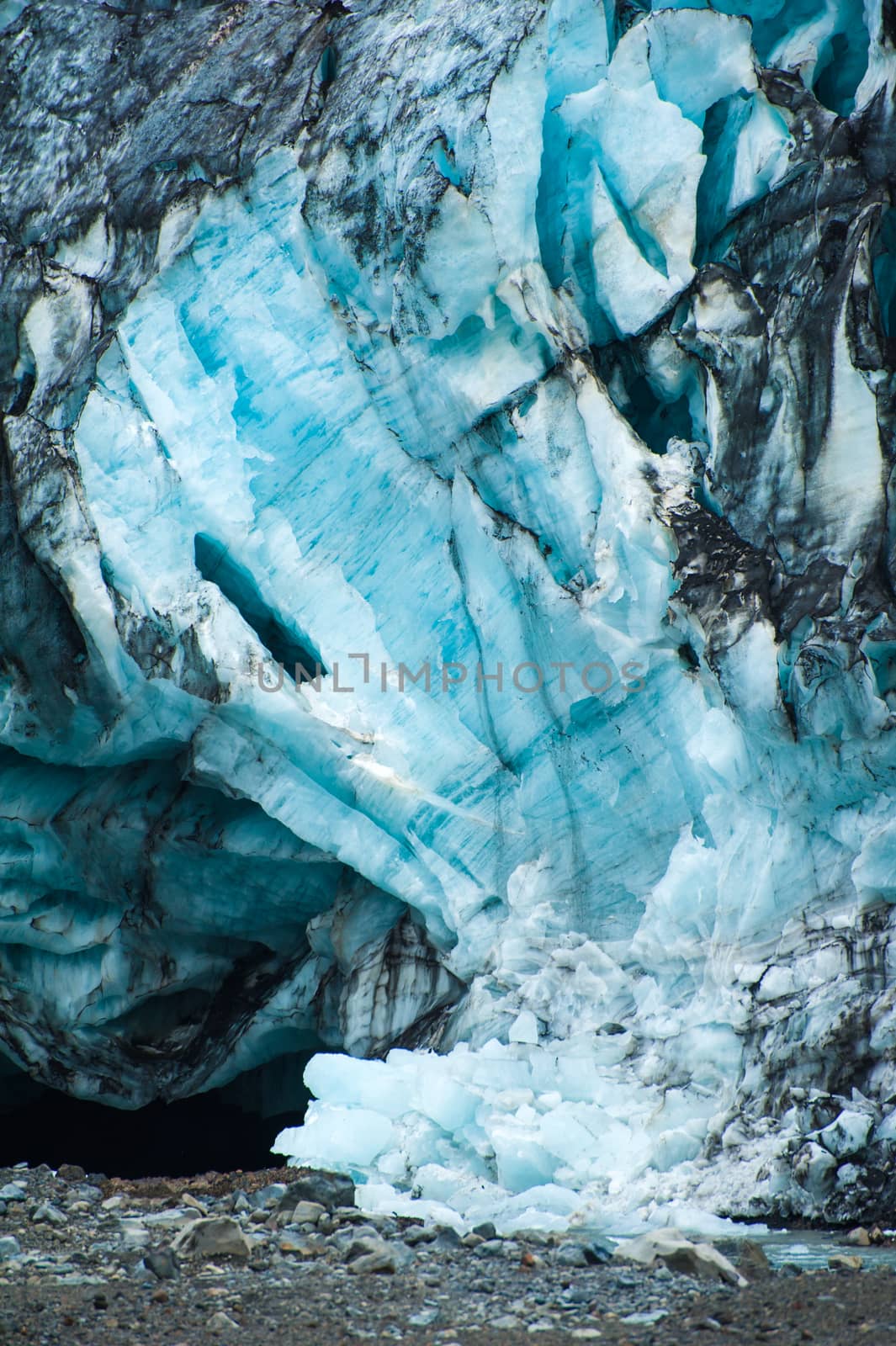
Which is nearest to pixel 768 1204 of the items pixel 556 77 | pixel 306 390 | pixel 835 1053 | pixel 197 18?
pixel 835 1053

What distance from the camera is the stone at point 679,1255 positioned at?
15.4 ft

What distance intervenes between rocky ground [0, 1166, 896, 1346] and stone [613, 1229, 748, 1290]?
0.05m

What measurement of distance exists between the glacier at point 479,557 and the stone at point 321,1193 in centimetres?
11

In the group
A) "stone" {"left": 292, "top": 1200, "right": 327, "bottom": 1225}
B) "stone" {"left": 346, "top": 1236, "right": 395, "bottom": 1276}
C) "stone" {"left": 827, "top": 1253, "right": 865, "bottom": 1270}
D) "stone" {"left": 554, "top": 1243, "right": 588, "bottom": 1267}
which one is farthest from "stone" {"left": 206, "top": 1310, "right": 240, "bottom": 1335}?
"stone" {"left": 827, "top": 1253, "right": 865, "bottom": 1270}

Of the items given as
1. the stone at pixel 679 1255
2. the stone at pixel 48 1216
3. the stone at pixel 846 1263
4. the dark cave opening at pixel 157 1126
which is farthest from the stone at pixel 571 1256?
the dark cave opening at pixel 157 1126

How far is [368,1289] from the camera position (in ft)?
15.5

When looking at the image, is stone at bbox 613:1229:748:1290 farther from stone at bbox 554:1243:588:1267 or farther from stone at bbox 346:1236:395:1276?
stone at bbox 346:1236:395:1276

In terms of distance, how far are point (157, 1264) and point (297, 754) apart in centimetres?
346

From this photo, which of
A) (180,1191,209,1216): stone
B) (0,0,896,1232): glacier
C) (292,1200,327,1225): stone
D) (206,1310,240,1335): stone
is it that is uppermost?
(0,0,896,1232): glacier

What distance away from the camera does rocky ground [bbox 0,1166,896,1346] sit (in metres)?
4.16

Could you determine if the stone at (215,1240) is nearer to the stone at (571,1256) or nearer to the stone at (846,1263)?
the stone at (571,1256)

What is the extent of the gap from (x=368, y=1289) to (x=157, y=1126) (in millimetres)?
6583

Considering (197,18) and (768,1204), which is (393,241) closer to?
(197,18)

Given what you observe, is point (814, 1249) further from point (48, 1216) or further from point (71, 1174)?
point (71, 1174)
